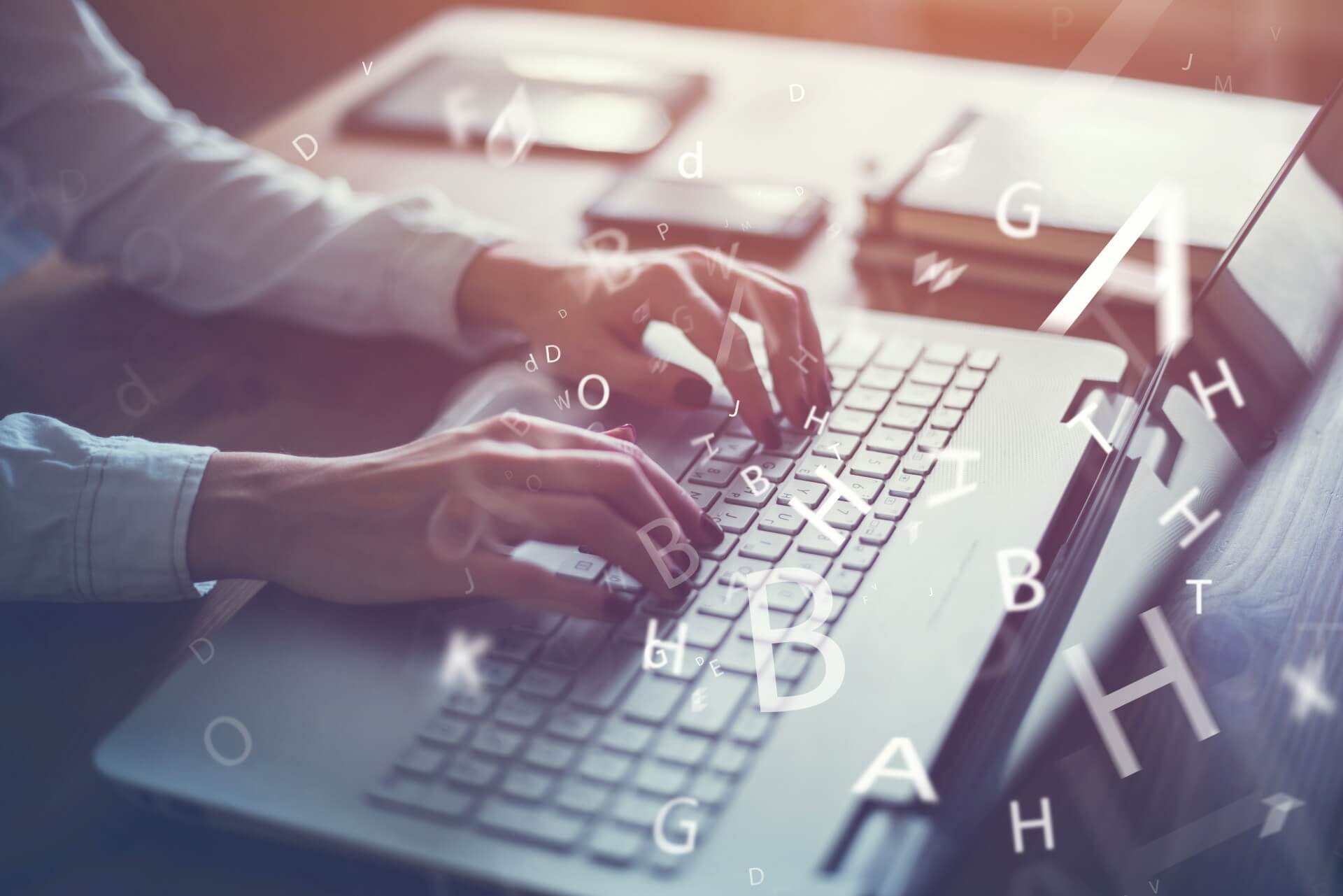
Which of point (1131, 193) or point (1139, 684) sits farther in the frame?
point (1131, 193)

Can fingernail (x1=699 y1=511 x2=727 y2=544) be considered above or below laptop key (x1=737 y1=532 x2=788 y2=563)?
above

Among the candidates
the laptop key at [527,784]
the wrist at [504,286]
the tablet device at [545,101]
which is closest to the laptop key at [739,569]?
the laptop key at [527,784]

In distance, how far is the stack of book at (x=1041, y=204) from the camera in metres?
0.54

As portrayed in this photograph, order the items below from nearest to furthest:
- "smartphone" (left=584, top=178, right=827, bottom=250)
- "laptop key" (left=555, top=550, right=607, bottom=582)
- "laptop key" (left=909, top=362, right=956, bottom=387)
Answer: "laptop key" (left=555, top=550, right=607, bottom=582), "laptop key" (left=909, top=362, right=956, bottom=387), "smartphone" (left=584, top=178, right=827, bottom=250)

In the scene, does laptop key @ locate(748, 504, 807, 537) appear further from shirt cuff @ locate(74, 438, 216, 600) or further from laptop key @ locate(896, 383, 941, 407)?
shirt cuff @ locate(74, 438, 216, 600)

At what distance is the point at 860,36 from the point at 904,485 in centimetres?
58

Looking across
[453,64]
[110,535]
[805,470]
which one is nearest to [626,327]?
[805,470]

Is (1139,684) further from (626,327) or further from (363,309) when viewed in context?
(363,309)

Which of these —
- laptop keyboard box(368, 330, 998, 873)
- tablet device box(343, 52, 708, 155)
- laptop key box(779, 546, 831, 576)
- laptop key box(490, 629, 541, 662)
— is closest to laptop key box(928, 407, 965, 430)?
laptop keyboard box(368, 330, 998, 873)

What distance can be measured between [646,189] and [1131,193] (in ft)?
0.90

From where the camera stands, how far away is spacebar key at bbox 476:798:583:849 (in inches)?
11.8

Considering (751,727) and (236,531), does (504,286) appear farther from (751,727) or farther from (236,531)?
(751,727)

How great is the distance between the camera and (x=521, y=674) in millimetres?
353

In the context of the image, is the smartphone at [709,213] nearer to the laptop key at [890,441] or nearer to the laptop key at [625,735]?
the laptop key at [890,441]
